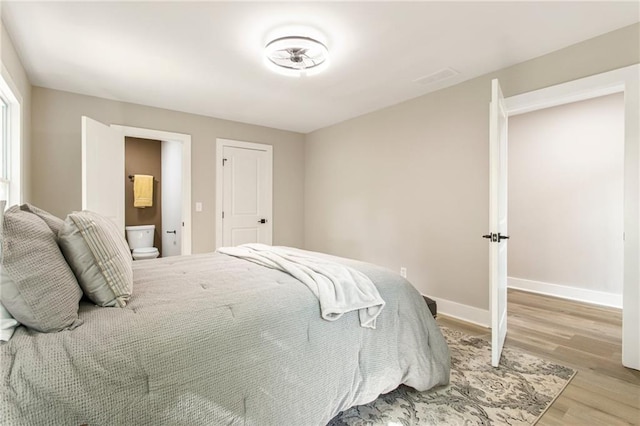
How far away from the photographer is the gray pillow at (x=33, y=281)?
3.28 feet

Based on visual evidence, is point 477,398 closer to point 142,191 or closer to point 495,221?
point 495,221

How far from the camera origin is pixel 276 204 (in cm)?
514

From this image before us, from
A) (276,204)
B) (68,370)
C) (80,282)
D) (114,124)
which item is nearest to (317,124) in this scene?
(276,204)

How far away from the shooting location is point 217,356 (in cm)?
118

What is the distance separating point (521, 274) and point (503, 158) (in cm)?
275

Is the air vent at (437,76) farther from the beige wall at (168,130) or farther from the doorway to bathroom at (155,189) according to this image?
the doorway to bathroom at (155,189)

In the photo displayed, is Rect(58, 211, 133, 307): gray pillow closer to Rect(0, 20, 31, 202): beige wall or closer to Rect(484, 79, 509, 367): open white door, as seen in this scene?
Rect(0, 20, 31, 202): beige wall

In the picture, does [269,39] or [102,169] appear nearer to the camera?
[269,39]

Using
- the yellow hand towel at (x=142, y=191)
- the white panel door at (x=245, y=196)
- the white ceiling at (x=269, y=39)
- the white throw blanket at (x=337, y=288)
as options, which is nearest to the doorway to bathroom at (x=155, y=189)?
the yellow hand towel at (x=142, y=191)

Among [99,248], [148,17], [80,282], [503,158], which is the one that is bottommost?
[80,282]

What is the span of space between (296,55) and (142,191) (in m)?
4.12

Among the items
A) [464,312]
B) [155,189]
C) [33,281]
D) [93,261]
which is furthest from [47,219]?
[155,189]

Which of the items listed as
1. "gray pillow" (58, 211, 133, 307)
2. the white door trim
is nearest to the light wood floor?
"gray pillow" (58, 211, 133, 307)

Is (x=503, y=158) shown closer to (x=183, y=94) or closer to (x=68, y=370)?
(x=68, y=370)
